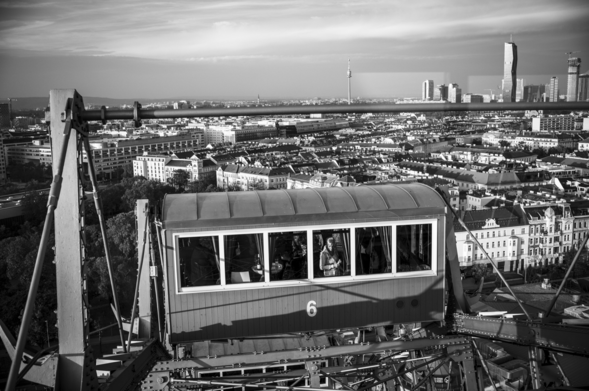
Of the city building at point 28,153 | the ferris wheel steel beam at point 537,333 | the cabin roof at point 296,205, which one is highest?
the cabin roof at point 296,205

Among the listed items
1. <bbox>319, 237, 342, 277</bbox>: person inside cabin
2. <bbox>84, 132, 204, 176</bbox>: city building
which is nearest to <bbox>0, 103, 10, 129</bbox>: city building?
<bbox>84, 132, 204, 176</bbox>: city building

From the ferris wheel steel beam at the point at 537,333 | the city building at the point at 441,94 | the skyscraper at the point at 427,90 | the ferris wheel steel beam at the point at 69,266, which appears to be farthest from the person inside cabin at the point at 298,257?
the skyscraper at the point at 427,90

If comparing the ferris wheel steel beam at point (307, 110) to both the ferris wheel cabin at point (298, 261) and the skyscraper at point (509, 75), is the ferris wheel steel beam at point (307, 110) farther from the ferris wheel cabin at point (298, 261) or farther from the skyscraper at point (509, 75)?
the skyscraper at point (509, 75)

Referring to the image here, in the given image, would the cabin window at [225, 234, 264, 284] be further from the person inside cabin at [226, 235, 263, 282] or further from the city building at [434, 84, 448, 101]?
the city building at [434, 84, 448, 101]

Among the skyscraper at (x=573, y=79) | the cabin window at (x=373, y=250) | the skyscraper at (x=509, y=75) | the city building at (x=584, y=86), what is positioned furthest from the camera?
the skyscraper at (x=509, y=75)

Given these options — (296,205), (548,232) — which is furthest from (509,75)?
(296,205)

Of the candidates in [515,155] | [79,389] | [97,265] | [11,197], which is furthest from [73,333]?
[515,155]

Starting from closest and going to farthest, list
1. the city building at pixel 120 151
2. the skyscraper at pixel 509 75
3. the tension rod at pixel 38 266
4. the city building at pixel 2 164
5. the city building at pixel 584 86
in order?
the tension rod at pixel 38 266, the city building at pixel 584 86, the skyscraper at pixel 509 75, the city building at pixel 2 164, the city building at pixel 120 151

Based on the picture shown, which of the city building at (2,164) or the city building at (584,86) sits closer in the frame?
the city building at (584,86)
